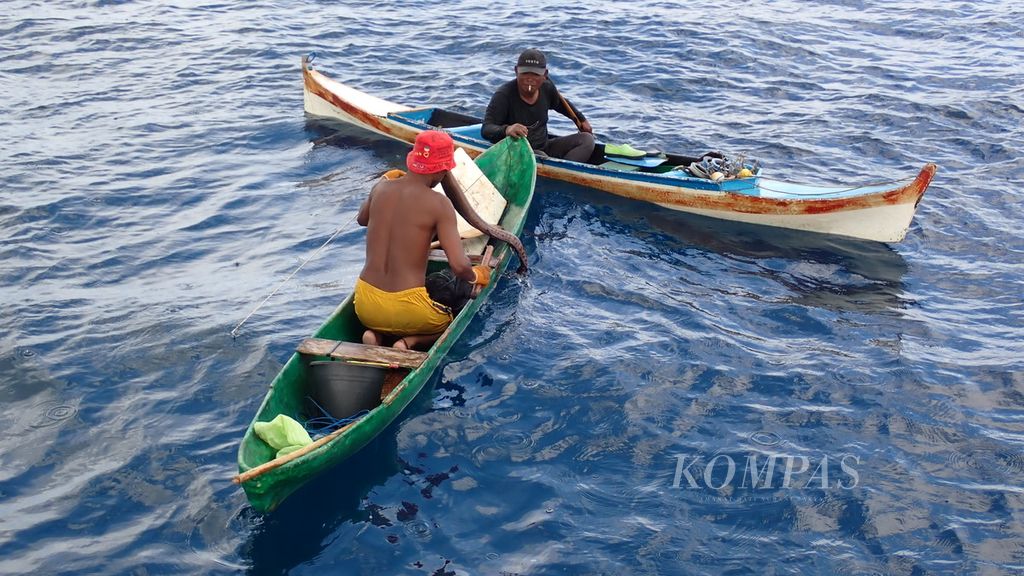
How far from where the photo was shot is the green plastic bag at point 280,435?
6340 millimetres

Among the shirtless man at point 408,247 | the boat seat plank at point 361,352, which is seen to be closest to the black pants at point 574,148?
the shirtless man at point 408,247

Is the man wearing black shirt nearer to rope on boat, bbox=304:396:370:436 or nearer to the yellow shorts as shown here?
the yellow shorts

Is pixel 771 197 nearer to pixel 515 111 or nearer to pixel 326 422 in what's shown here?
pixel 515 111

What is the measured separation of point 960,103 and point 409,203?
11.9 metres

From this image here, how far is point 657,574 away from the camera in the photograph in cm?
617

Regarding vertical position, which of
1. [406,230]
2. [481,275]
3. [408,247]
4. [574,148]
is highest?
[406,230]

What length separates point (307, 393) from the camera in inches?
292

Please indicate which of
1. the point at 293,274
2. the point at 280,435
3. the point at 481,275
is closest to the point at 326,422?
the point at 280,435

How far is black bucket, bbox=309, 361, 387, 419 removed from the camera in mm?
7230

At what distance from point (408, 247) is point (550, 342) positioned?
6.53 ft

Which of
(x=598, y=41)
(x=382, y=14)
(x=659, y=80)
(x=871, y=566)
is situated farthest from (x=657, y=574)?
(x=382, y=14)

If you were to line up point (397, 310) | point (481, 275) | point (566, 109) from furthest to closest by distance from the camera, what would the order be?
1. point (566, 109)
2. point (481, 275)
3. point (397, 310)

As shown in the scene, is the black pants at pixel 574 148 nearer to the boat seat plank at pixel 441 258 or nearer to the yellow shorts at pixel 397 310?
the boat seat plank at pixel 441 258

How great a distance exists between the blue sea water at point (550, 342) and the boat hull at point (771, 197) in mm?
253
